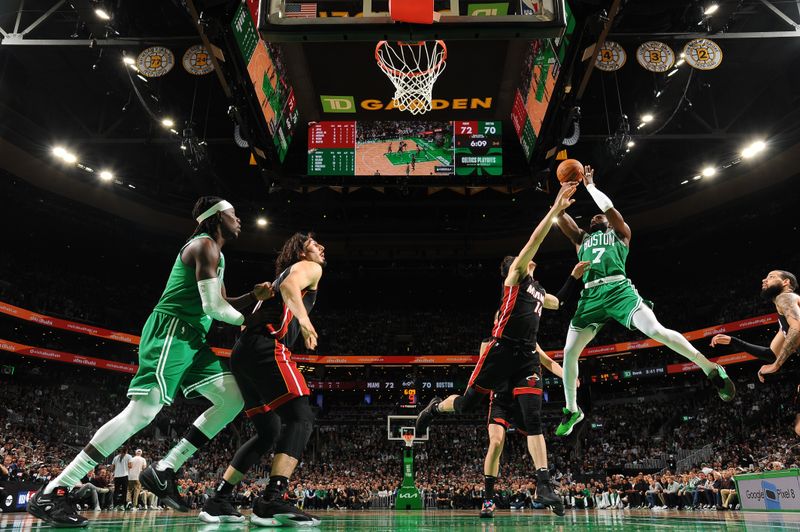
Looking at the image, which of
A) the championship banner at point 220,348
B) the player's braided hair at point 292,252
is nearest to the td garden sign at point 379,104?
the player's braided hair at point 292,252

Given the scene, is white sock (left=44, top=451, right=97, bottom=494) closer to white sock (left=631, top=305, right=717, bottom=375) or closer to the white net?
white sock (left=631, top=305, right=717, bottom=375)

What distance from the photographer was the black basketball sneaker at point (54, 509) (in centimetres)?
371

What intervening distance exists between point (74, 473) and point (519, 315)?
156 inches

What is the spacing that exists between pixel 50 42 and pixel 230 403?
10441 mm

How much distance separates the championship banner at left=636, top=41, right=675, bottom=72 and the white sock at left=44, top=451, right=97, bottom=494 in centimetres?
1137

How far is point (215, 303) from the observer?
12.7 ft

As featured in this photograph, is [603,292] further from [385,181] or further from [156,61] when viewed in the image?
[156,61]

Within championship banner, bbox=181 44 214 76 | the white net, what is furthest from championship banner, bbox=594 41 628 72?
championship banner, bbox=181 44 214 76

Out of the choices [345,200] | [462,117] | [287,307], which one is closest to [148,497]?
[462,117]

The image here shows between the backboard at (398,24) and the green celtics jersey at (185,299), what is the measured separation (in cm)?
286

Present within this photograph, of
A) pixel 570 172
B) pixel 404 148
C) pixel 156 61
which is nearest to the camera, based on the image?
pixel 570 172

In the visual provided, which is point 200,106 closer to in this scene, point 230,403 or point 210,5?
point 210,5

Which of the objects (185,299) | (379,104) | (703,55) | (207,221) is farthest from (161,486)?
(703,55)

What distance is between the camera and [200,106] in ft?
58.6
